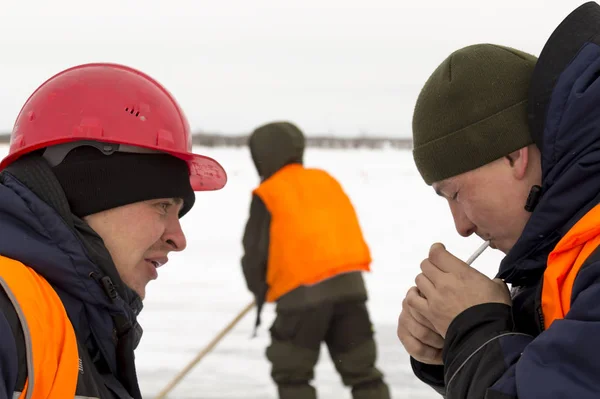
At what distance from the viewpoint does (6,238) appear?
1.64 metres

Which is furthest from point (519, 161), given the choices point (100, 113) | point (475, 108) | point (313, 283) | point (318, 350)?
point (318, 350)

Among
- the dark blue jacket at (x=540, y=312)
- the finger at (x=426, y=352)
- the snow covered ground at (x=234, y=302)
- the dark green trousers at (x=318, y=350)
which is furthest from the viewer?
the snow covered ground at (x=234, y=302)

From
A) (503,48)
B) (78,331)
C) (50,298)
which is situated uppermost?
(503,48)

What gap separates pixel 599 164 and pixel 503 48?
0.44 metres

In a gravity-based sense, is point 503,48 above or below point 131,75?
above

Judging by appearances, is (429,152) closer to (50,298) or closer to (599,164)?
(599,164)

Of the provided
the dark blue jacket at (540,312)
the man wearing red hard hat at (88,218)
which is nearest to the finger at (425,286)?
the dark blue jacket at (540,312)

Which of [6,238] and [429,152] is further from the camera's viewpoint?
[429,152]

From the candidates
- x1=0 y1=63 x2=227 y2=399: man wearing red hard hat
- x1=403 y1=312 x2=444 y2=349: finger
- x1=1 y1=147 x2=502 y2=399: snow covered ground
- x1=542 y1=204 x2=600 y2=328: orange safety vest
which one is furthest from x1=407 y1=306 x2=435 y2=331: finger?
x1=1 y1=147 x2=502 y2=399: snow covered ground

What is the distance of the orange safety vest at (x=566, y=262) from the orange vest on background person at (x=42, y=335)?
3.12ft

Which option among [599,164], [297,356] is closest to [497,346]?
[599,164]

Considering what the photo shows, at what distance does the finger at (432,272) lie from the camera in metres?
1.67

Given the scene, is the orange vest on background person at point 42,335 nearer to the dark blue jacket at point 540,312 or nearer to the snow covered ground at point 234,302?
the dark blue jacket at point 540,312

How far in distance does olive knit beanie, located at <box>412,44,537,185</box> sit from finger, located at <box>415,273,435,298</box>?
24 centimetres
